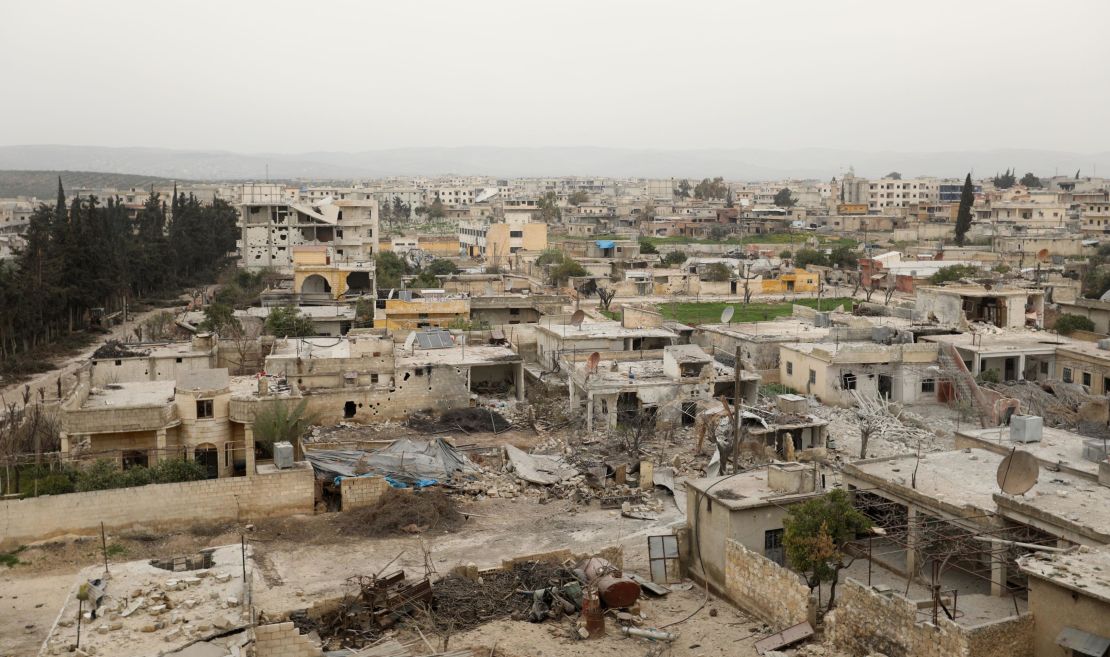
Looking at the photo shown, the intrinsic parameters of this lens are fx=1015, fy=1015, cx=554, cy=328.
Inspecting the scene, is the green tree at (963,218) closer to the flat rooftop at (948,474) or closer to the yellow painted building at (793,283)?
the yellow painted building at (793,283)

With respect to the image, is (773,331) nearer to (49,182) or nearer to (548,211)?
(548,211)

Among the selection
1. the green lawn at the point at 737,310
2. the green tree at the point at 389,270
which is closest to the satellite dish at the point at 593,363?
the green lawn at the point at 737,310

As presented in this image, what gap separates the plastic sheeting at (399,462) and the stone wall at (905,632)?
31.3ft

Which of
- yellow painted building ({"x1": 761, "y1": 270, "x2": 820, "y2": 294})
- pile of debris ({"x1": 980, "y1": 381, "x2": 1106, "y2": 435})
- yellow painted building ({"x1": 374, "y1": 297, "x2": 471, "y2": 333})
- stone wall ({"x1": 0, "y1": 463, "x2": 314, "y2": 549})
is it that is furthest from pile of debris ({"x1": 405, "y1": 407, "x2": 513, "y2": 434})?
yellow painted building ({"x1": 761, "y1": 270, "x2": 820, "y2": 294})

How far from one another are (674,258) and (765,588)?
55.2 m

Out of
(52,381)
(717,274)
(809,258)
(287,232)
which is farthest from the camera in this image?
(809,258)

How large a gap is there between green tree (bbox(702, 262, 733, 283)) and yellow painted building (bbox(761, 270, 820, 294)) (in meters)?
2.03

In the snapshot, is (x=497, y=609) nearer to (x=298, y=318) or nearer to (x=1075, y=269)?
(x=298, y=318)

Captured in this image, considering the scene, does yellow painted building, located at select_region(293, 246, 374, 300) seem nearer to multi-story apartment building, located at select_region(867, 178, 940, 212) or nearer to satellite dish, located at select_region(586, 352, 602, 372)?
satellite dish, located at select_region(586, 352, 602, 372)

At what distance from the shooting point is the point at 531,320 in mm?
39406

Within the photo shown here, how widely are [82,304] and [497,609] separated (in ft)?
111

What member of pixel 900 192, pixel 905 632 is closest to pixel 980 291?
pixel 905 632

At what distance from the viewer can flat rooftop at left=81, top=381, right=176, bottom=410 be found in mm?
20734

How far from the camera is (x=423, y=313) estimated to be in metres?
35.8
